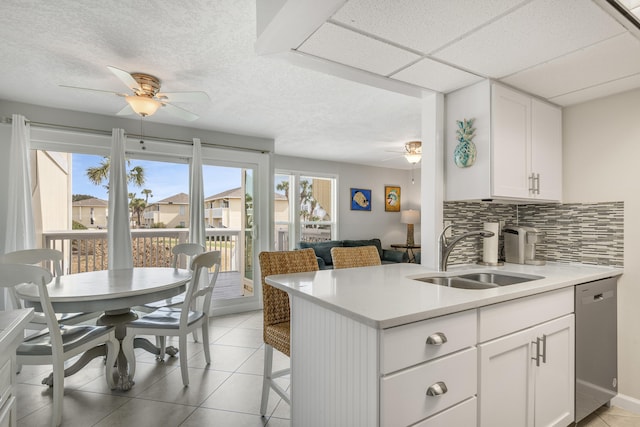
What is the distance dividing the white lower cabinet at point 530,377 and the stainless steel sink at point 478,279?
296 mm

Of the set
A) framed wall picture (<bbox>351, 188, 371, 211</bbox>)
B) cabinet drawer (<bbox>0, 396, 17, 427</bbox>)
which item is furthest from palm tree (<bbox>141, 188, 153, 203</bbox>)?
framed wall picture (<bbox>351, 188, 371, 211</bbox>)

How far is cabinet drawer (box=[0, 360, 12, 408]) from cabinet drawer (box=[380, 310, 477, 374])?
102cm

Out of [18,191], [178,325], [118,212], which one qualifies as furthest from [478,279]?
[18,191]

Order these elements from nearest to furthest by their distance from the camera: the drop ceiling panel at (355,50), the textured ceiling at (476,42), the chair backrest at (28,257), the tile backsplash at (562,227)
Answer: the textured ceiling at (476,42) < the drop ceiling panel at (355,50) < the tile backsplash at (562,227) < the chair backrest at (28,257)

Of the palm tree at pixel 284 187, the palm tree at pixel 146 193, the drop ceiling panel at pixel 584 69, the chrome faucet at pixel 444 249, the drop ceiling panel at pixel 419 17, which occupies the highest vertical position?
the drop ceiling panel at pixel 419 17

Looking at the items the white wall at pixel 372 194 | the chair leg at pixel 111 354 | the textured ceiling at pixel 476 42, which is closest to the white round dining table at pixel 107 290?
the chair leg at pixel 111 354

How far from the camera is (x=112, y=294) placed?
211 centimetres

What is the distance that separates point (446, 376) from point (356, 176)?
543 cm

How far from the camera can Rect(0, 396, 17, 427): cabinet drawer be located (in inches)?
31.7

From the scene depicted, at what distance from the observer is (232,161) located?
4.32m

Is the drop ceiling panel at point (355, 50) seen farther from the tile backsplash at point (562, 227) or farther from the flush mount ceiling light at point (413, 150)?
the flush mount ceiling light at point (413, 150)

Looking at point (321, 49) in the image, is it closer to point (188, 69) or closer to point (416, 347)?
point (188, 69)

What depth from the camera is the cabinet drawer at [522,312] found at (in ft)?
4.53

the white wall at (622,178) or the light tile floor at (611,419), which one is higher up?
the white wall at (622,178)
